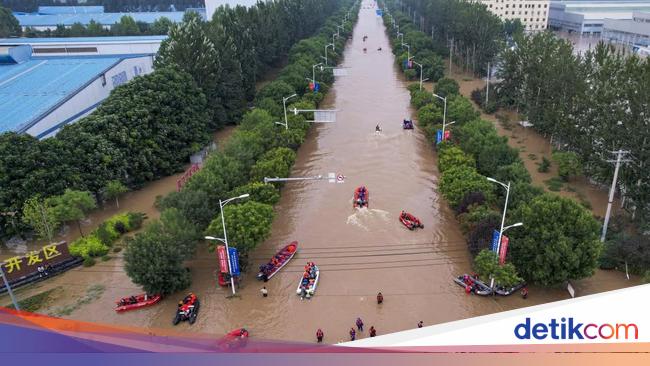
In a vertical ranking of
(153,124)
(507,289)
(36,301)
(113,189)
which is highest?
(153,124)

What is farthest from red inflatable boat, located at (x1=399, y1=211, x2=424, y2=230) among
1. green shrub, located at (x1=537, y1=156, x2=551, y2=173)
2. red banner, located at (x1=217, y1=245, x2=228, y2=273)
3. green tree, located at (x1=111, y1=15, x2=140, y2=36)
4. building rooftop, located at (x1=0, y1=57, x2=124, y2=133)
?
green tree, located at (x1=111, y1=15, x2=140, y2=36)

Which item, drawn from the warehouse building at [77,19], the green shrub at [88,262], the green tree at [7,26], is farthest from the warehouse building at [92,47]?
the green shrub at [88,262]

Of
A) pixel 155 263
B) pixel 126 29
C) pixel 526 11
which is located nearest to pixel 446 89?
pixel 155 263

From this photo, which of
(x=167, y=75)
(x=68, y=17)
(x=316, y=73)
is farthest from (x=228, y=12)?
(x=68, y=17)

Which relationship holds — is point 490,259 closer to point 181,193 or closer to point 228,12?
point 181,193

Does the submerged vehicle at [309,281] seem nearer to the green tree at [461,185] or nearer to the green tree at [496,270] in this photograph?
the green tree at [496,270]

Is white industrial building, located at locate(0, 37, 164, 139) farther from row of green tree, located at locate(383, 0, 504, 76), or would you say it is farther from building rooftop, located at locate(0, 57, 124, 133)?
row of green tree, located at locate(383, 0, 504, 76)

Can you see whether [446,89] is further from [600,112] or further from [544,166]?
[600,112]
